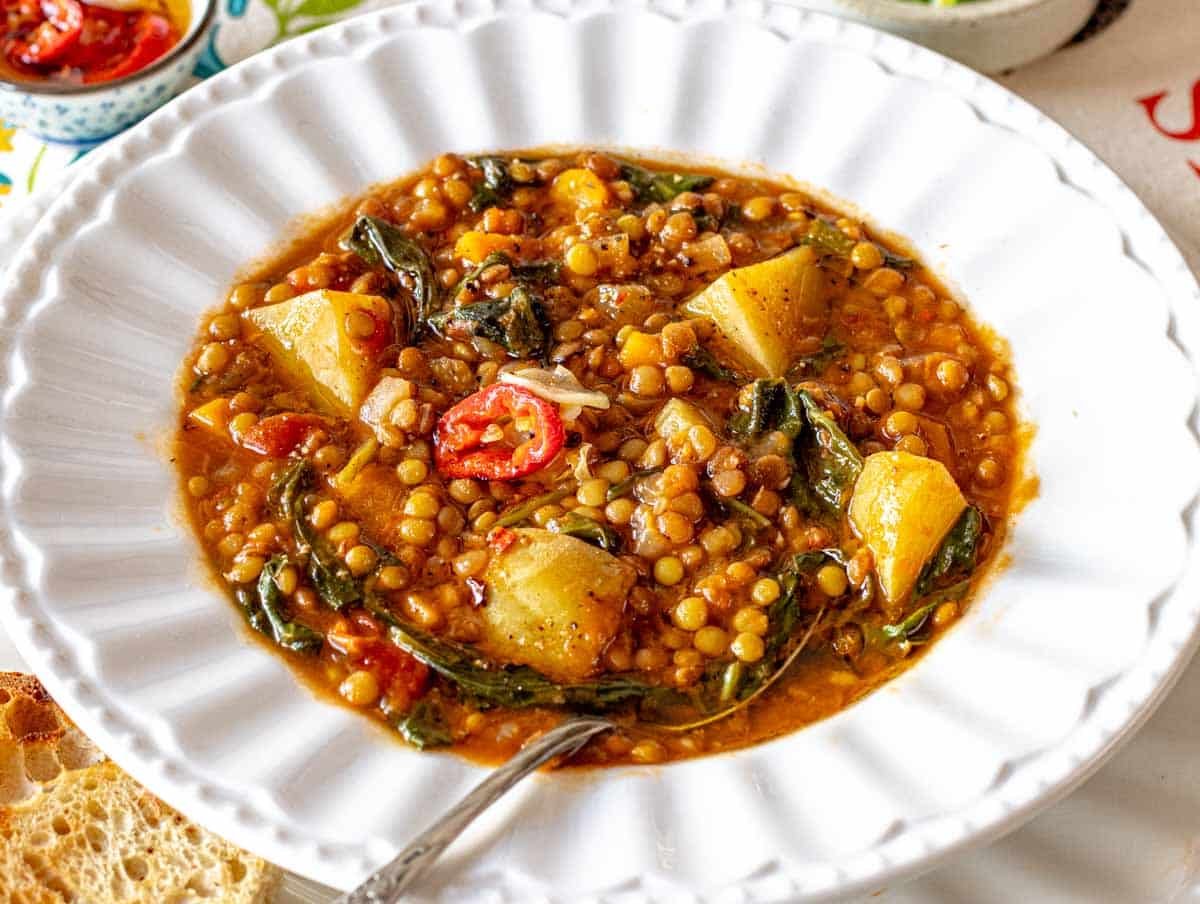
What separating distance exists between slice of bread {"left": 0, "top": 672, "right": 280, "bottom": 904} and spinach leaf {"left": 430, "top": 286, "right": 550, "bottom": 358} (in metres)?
2.07

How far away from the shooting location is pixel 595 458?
4.89m

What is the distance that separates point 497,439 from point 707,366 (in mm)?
894

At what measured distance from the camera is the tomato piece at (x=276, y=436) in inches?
195

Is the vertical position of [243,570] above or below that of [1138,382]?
above

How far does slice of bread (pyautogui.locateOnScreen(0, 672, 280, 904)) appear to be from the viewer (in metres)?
4.30

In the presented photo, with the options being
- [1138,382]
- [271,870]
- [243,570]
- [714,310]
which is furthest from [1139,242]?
[271,870]

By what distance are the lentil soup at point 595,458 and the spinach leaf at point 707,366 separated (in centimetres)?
1

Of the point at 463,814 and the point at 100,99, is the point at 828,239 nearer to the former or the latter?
the point at 463,814

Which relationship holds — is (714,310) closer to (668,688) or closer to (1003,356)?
(1003,356)

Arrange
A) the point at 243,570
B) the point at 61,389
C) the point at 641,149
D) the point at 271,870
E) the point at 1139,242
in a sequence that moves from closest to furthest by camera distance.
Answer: the point at 271,870
the point at 243,570
the point at 61,389
the point at 1139,242
the point at 641,149

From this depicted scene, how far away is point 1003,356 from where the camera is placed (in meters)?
5.34

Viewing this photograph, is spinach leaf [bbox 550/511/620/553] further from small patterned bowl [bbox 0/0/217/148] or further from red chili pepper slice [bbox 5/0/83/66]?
red chili pepper slice [bbox 5/0/83/66]

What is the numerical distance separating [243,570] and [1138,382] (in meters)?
3.36

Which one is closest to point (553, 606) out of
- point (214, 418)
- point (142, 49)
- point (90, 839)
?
point (214, 418)
